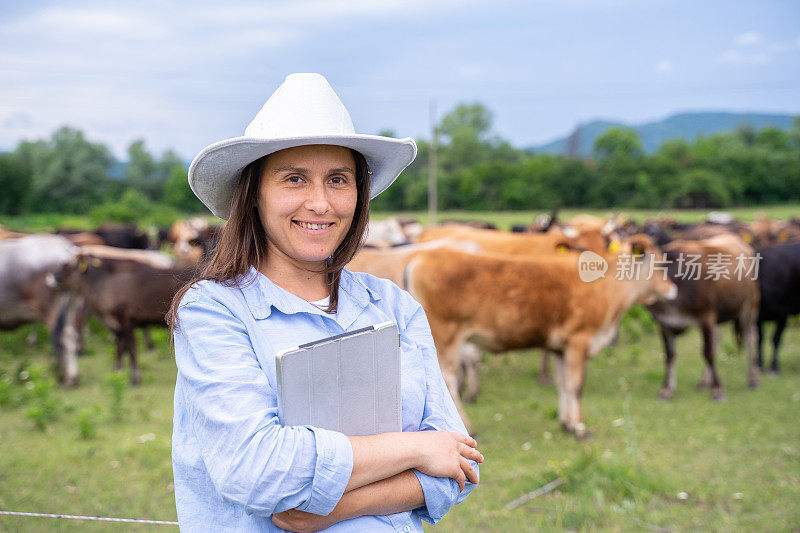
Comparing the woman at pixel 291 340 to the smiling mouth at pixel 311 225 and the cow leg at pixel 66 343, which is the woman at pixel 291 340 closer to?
the smiling mouth at pixel 311 225

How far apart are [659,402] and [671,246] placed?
69.5 inches

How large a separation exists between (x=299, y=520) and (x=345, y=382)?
29 centimetres

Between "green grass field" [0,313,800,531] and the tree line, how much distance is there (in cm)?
2672

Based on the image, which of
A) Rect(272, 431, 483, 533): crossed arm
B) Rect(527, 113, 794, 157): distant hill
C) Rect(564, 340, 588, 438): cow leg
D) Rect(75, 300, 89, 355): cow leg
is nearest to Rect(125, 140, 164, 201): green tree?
Rect(527, 113, 794, 157): distant hill

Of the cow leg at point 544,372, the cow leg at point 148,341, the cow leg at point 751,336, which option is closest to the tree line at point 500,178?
the cow leg at point 148,341

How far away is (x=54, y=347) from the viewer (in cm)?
722

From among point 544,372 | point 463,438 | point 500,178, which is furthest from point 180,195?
point 463,438

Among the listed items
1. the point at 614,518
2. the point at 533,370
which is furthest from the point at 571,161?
the point at 614,518

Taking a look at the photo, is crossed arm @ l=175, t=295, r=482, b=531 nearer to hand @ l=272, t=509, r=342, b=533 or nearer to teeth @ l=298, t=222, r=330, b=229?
hand @ l=272, t=509, r=342, b=533

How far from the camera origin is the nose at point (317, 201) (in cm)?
153

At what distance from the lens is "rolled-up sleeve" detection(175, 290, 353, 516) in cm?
125

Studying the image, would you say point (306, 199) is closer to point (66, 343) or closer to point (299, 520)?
point (299, 520)

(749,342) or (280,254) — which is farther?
(749,342)

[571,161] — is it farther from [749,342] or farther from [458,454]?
[458,454]
